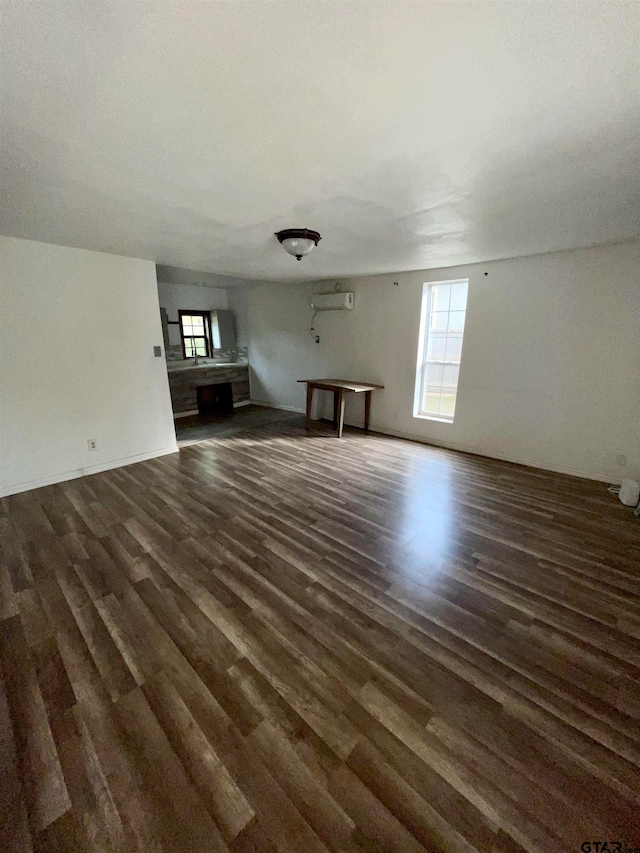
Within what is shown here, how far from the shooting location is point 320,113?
1.27m

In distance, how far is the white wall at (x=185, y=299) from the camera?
622cm

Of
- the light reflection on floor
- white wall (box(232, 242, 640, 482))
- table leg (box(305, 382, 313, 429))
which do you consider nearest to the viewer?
the light reflection on floor

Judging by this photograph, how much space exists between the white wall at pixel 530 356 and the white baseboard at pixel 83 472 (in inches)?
124

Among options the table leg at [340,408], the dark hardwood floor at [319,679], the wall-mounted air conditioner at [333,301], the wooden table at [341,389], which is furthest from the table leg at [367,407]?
the dark hardwood floor at [319,679]

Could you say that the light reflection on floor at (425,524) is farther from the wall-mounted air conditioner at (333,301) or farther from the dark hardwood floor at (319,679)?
the wall-mounted air conditioner at (333,301)

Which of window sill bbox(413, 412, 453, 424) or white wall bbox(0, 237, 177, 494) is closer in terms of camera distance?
white wall bbox(0, 237, 177, 494)

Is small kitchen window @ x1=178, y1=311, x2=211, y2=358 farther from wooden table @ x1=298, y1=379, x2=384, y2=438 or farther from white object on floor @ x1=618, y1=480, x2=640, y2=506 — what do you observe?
white object on floor @ x1=618, y1=480, x2=640, y2=506

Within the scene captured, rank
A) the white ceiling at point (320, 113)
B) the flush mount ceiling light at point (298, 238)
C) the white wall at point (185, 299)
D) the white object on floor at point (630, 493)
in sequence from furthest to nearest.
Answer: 1. the white wall at point (185, 299)
2. the white object on floor at point (630, 493)
3. the flush mount ceiling light at point (298, 238)
4. the white ceiling at point (320, 113)

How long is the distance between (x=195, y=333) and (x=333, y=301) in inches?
127

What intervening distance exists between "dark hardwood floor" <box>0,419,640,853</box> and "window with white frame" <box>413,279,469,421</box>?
209 centimetres

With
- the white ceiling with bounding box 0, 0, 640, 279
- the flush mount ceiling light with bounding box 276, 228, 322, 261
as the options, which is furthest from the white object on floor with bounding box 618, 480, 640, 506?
the flush mount ceiling light with bounding box 276, 228, 322, 261

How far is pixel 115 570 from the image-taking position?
7.12ft

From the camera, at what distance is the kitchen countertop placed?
6253 mm

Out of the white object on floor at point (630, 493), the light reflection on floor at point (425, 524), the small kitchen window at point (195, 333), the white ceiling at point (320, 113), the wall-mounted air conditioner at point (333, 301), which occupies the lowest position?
the light reflection on floor at point (425, 524)
